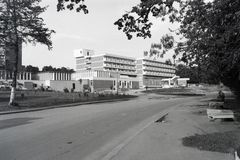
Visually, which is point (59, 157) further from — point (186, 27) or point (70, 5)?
point (186, 27)

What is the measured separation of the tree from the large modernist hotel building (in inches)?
3555

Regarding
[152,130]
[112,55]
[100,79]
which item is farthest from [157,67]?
[152,130]

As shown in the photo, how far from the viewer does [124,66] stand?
5251 inches

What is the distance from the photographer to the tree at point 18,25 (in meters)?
22.2

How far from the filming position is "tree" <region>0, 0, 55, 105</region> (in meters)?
22.2

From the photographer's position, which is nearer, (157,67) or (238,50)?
(238,50)

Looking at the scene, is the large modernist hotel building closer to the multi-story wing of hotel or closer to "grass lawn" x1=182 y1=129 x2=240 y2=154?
the multi-story wing of hotel

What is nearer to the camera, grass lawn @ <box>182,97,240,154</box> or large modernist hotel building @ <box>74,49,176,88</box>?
grass lawn @ <box>182,97,240,154</box>

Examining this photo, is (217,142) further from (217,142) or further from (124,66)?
(124,66)

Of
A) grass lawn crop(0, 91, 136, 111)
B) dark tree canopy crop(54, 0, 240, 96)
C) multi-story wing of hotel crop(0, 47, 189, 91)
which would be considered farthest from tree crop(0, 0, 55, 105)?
multi-story wing of hotel crop(0, 47, 189, 91)

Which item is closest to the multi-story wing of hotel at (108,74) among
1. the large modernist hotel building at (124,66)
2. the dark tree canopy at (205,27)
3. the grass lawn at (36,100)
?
the large modernist hotel building at (124,66)

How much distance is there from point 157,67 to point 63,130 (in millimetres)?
138778

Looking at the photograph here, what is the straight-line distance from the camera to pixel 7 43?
2294cm

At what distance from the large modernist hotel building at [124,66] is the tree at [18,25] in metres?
90.3
